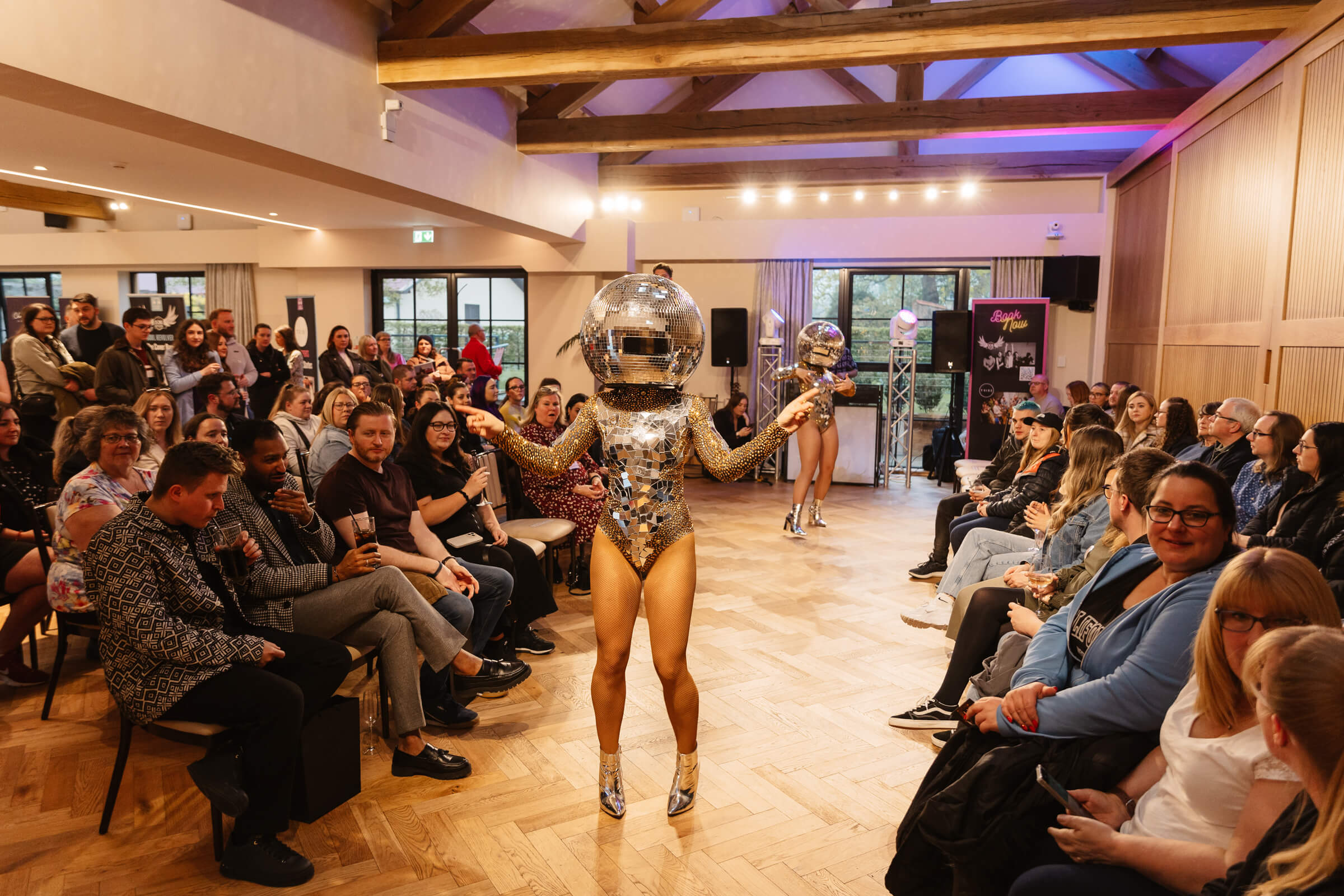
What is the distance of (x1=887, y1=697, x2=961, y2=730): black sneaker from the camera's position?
308 cm

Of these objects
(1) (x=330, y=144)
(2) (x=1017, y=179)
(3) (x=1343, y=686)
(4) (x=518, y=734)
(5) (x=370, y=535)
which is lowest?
(4) (x=518, y=734)

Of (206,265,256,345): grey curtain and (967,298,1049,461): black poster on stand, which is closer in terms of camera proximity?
(967,298,1049,461): black poster on stand

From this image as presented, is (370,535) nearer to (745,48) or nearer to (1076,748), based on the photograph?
(1076,748)

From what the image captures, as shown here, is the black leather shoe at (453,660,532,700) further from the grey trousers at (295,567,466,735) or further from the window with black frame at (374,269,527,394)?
the window with black frame at (374,269,527,394)

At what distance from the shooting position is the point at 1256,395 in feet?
14.9

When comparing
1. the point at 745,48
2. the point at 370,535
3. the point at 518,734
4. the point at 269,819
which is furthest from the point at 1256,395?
the point at 269,819

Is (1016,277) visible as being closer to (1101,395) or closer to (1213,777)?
(1101,395)

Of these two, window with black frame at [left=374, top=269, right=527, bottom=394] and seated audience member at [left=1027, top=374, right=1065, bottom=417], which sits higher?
window with black frame at [left=374, top=269, right=527, bottom=394]

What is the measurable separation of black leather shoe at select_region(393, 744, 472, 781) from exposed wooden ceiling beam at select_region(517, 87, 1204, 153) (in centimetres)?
582

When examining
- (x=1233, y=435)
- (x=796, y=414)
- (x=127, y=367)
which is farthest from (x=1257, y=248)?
(x=127, y=367)

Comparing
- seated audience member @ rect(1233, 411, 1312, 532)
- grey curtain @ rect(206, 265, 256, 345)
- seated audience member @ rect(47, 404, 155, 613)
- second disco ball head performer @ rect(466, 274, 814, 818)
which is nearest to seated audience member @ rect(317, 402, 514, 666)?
seated audience member @ rect(47, 404, 155, 613)

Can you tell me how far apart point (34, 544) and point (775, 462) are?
7.21 m

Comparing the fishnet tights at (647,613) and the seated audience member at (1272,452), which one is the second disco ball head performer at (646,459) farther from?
the seated audience member at (1272,452)

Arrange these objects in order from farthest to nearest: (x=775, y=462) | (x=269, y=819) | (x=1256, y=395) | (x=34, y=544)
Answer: (x=775, y=462), (x=1256, y=395), (x=34, y=544), (x=269, y=819)
